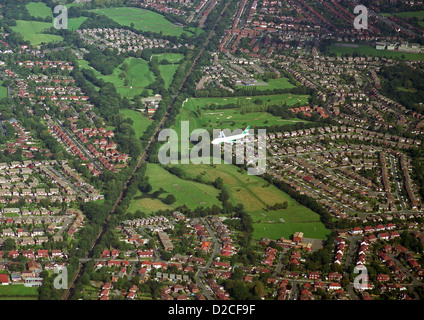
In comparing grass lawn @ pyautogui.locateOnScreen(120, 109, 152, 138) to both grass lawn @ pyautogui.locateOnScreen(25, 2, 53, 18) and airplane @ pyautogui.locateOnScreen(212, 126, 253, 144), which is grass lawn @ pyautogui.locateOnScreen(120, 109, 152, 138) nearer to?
airplane @ pyautogui.locateOnScreen(212, 126, 253, 144)

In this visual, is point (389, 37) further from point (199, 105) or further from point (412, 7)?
point (199, 105)

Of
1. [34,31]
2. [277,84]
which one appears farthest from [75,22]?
[277,84]

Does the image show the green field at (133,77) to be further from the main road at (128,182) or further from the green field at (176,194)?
the green field at (176,194)

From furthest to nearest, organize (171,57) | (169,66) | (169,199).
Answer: (171,57)
(169,66)
(169,199)

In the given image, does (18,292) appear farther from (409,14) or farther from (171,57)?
(409,14)

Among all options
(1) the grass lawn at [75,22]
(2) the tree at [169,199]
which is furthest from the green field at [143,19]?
(2) the tree at [169,199]
